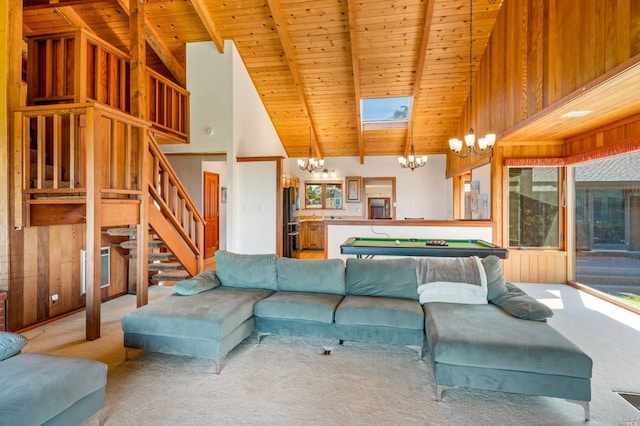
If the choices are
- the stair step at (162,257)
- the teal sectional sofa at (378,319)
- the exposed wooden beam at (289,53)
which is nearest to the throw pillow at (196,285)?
the teal sectional sofa at (378,319)

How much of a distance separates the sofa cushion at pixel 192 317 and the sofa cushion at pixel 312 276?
1.73ft

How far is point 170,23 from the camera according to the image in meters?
6.20

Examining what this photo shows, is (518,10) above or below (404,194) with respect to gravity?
above

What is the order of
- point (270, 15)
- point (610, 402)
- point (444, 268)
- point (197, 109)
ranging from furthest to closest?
point (197, 109), point (270, 15), point (444, 268), point (610, 402)

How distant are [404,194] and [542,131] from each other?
4791mm

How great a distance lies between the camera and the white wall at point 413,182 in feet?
31.2

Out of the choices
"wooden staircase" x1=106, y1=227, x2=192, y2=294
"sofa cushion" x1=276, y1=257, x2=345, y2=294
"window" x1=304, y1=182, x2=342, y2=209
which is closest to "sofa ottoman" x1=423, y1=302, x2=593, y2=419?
"sofa cushion" x1=276, y1=257, x2=345, y2=294

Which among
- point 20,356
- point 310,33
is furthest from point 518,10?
point 20,356

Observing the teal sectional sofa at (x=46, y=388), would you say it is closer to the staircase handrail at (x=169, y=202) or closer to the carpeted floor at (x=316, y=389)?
the carpeted floor at (x=316, y=389)

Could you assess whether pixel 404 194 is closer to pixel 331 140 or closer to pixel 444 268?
pixel 331 140

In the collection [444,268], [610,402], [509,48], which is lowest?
[610,402]

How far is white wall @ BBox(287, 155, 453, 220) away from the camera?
31.2 feet

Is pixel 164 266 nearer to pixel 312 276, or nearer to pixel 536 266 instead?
pixel 312 276

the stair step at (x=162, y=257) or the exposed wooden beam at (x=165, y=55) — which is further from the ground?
the exposed wooden beam at (x=165, y=55)
